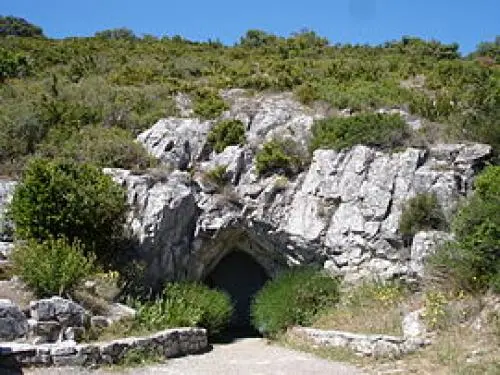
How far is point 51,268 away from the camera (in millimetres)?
11422

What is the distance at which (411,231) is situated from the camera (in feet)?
45.5

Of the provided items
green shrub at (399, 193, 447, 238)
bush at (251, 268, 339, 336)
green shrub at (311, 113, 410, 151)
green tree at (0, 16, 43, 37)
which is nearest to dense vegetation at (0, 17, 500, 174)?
green shrub at (311, 113, 410, 151)

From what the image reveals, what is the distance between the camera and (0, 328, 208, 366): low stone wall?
9539 mm

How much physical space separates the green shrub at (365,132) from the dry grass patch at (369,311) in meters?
3.99

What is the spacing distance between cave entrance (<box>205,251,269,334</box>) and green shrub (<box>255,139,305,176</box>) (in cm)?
284

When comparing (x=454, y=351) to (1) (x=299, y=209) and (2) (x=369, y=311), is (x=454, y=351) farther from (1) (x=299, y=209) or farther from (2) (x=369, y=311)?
(1) (x=299, y=209)

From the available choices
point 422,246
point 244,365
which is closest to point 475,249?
point 422,246

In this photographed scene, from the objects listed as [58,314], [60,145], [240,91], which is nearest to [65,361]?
[58,314]

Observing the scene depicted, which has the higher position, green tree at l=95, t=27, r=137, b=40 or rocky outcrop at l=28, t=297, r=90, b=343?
green tree at l=95, t=27, r=137, b=40

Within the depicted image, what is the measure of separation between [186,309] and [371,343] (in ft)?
12.5

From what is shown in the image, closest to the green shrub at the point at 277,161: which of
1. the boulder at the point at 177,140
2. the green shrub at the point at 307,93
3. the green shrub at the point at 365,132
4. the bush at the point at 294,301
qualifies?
the green shrub at the point at 365,132

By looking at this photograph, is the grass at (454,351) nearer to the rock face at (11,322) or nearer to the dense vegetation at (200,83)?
the rock face at (11,322)

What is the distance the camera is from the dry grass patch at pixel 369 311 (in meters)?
11.9

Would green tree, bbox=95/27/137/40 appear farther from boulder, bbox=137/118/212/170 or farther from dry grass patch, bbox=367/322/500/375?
dry grass patch, bbox=367/322/500/375
